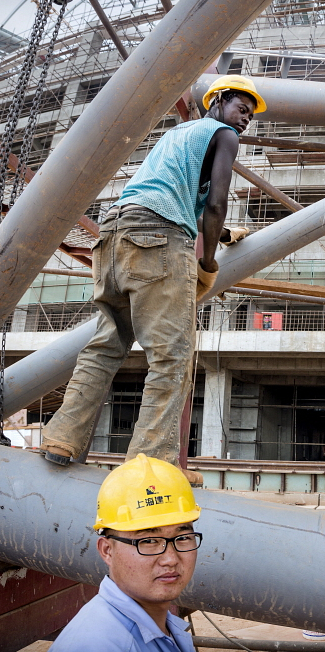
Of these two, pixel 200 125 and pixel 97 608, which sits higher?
pixel 200 125

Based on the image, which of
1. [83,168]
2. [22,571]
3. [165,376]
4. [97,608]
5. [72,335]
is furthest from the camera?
[72,335]

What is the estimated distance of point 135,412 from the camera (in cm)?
2819

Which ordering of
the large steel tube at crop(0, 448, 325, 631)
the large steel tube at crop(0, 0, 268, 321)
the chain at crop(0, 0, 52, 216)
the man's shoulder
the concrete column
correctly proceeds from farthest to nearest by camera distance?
the concrete column < the chain at crop(0, 0, 52, 216) < the large steel tube at crop(0, 448, 325, 631) < the large steel tube at crop(0, 0, 268, 321) < the man's shoulder

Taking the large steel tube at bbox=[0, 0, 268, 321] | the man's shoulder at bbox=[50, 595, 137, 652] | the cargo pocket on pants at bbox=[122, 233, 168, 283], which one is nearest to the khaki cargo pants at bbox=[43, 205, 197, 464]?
the cargo pocket on pants at bbox=[122, 233, 168, 283]

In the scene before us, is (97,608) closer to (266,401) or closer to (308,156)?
(308,156)

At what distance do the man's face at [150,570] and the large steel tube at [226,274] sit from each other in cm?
222

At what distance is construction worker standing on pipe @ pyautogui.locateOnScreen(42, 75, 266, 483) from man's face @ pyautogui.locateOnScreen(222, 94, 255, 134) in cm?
9

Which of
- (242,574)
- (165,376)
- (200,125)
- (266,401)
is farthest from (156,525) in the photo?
(266,401)

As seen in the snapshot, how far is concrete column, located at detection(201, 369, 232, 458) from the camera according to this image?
23469 millimetres

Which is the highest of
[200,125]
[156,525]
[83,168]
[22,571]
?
[200,125]

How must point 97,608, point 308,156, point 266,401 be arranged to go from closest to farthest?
point 97,608, point 308,156, point 266,401

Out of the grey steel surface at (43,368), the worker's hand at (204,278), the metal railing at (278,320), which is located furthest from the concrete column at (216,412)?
the worker's hand at (204,278)

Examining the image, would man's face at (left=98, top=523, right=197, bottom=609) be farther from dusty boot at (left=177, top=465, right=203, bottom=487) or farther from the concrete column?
the concrete column

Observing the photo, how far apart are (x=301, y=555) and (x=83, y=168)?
1614 mm
